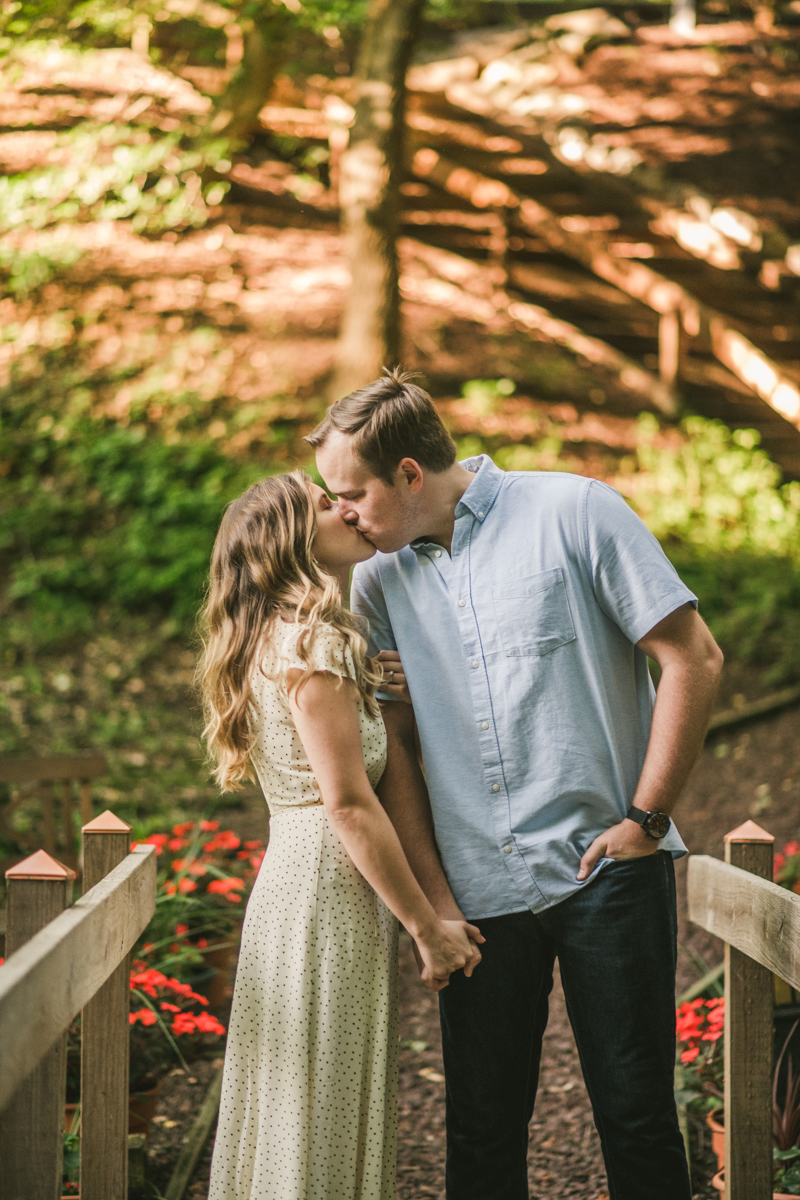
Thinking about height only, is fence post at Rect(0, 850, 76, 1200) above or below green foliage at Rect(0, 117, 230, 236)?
below

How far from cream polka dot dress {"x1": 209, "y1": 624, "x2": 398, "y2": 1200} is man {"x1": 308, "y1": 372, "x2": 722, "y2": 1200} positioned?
170 mm

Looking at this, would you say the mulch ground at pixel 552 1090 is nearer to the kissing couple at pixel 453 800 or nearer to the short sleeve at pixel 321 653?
the kissing couple at pixel 453 800

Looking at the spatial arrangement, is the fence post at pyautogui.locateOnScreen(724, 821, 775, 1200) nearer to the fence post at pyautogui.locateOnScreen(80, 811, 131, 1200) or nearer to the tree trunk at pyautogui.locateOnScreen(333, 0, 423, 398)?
the fence post at pyautogui.locateOnScreen(80, 811, 131, 1200)

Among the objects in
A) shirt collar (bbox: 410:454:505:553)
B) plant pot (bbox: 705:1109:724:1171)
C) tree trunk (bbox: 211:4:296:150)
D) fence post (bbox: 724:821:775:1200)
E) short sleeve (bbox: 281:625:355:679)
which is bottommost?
plant pot (bbox: 705:1109:724:1171)

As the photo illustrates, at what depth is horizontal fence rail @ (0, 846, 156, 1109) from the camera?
4.81 feet

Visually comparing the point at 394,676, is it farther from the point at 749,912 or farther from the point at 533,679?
the point at 749,912

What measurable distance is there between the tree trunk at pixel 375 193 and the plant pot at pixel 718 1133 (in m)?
6.52

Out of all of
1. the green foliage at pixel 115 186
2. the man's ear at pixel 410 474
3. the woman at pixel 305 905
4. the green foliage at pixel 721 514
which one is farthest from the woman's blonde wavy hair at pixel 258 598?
the green foliage at pixel 115 186

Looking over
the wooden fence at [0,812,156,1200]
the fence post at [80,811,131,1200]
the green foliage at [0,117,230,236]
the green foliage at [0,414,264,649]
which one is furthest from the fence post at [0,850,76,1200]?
the green foliage at [0,117,230,236]

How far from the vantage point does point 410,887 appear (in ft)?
7.09

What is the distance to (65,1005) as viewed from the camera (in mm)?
1721

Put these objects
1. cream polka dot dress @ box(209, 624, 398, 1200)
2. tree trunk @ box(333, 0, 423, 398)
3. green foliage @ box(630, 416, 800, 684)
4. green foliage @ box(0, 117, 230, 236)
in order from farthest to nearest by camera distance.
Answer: green foliage @ box(0, 117, 230, 236) → tree trunk @ box(333, 0, 423, 398) → green foliage @ box(630, 416, 800, 684) → cream polka dot dress @ box(209, 624, 398, 1200)

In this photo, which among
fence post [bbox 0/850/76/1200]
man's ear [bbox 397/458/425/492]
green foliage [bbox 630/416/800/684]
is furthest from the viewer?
green foliage [bbox 630/416/800/684]

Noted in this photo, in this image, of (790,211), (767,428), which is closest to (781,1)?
(790,211)
